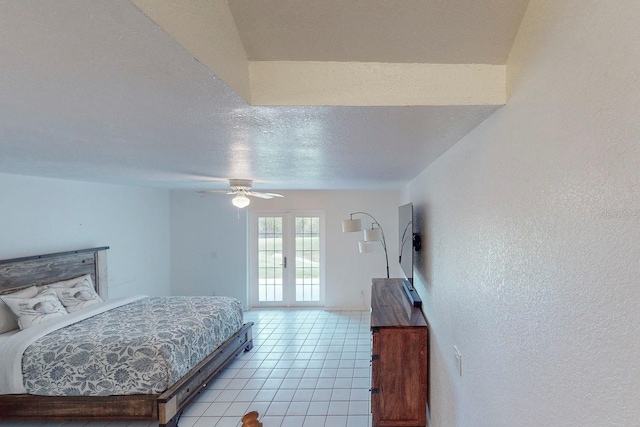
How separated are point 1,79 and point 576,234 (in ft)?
4.99

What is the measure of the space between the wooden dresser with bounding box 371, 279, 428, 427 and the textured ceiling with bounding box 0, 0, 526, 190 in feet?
4.79

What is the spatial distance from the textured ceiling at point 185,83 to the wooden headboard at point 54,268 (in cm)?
232

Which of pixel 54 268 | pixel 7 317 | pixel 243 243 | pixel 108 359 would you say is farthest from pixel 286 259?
pixel 7 317

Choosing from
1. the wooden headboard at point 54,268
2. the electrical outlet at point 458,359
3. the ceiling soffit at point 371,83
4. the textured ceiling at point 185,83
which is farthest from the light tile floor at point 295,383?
the ceiling soffit at point 371,83

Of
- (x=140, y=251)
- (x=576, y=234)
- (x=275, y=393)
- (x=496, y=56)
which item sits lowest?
(x=275, y=393)

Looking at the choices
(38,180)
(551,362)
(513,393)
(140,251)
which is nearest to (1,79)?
(551,362)

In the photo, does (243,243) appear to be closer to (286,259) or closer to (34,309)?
(286,259)

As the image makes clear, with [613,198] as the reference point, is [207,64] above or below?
above

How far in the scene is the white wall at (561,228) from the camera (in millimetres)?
602

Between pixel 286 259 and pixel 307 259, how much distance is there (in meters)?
0.41

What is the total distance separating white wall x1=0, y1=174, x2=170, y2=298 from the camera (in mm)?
3625

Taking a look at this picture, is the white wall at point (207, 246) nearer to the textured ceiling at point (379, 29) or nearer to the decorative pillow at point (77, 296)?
the decorative pillow at point (77, 296)

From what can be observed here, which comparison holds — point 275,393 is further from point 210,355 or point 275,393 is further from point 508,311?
point 508,311

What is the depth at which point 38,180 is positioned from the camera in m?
3.84
